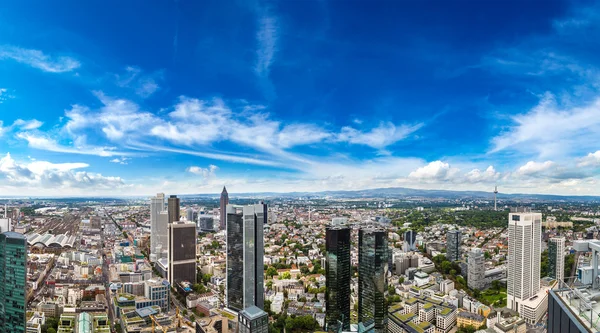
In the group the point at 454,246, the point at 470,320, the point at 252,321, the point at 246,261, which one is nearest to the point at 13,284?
the point at 252,321

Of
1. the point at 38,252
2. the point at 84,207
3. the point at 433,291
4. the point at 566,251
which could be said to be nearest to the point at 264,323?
the point at 433,291

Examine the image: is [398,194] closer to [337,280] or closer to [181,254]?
[181,254]

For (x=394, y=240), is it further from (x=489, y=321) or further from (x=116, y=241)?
(x=116, y=241)

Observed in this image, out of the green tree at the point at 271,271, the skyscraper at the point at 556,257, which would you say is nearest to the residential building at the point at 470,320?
the skyscraper at the point at 556,257

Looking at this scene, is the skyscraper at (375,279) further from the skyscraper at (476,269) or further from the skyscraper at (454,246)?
the skyscraper at (454,246)

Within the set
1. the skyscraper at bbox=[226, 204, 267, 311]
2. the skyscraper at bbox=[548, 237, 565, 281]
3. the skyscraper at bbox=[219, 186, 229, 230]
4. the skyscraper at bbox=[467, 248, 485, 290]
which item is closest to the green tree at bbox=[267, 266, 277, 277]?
the skyscraper at bbox=[226, 204, 267, 311]
